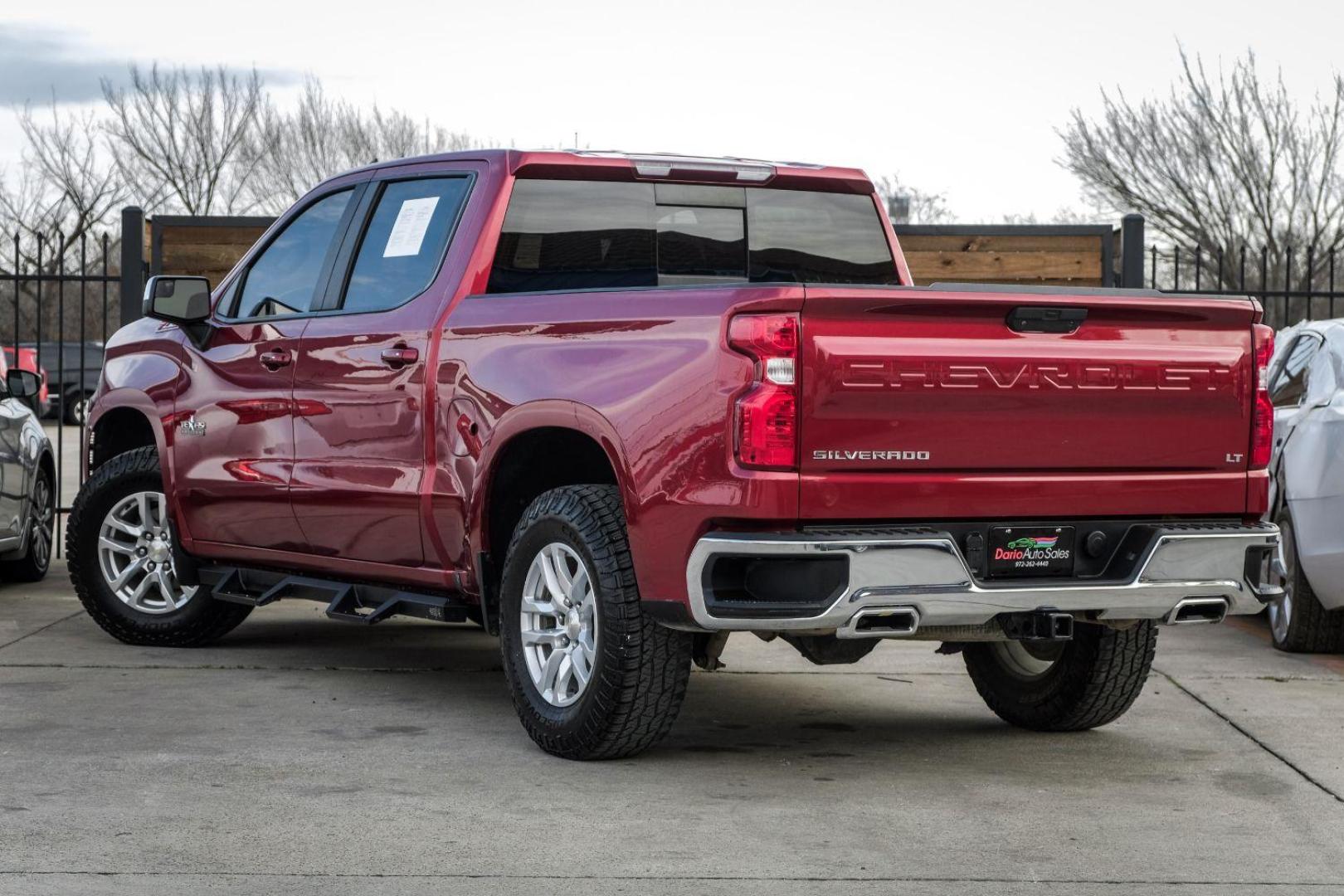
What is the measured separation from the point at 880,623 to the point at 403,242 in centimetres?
261

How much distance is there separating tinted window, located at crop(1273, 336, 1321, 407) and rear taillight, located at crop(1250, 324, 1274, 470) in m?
3.06

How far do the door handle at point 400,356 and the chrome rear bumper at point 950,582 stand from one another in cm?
174

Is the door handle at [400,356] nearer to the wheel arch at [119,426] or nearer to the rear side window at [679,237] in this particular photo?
the rear side window at [679,237]

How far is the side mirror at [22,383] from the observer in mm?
10305

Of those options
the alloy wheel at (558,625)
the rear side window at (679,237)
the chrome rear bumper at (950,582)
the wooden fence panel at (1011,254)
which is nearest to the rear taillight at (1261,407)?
the chrome rear bumper at (950,582)

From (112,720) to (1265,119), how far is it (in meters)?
31.5

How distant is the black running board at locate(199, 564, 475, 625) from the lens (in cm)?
666

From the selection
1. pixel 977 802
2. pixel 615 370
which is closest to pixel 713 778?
pixel 977 802

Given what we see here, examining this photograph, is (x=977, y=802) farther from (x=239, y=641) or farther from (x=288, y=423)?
(x=239, y=641)

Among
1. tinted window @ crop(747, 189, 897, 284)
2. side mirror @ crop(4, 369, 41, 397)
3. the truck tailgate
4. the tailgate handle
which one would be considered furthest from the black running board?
side mirror @ crop(4, 369, 41, 397)

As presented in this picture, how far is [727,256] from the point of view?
23.1 ft

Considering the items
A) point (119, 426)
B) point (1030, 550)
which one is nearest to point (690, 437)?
point (1030, 550)

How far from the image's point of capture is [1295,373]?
893cm

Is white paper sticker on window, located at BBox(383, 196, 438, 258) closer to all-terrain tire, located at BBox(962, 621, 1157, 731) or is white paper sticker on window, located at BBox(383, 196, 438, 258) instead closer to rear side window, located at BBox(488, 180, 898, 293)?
rear side window, located at BBox(488, 180, 898, 293)
